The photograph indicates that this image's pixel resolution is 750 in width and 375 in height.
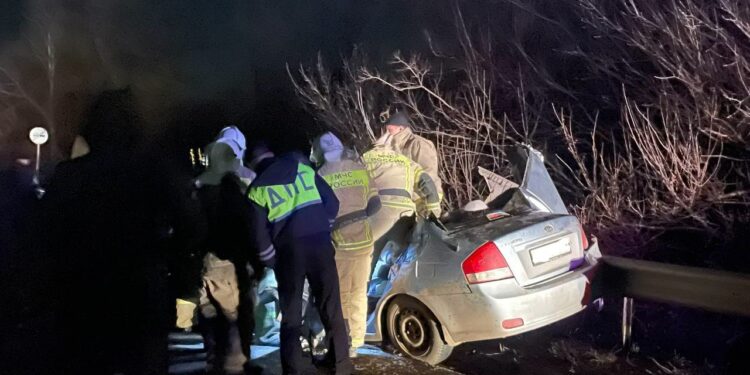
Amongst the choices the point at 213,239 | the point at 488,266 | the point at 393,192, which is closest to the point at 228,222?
the point at 213,239

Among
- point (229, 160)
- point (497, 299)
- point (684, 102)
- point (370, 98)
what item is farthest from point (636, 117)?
point (370, 98)

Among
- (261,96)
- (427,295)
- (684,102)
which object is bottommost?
(427,295)

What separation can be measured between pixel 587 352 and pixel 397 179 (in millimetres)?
2152

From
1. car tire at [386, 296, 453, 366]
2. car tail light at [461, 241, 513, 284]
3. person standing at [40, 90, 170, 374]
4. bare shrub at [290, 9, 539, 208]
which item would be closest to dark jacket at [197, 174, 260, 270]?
car tire at [386, 296, 453, 366]

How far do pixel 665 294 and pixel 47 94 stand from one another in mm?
34732

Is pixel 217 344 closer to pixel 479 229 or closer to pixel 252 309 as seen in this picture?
pixel 252 309

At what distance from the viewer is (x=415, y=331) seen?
5383 millimetres

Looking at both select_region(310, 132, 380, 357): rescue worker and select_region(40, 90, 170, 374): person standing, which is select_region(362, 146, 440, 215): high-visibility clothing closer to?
select_region(310, 132, 380, 357): rescue worker

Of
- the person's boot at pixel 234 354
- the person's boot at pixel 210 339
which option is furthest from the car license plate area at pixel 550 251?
the person's boot at pixel 210 339

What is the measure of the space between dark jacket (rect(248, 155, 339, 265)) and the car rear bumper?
111 centimetres

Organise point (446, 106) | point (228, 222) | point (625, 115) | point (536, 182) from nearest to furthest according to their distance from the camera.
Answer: point (228, 222)
point (536, 182)
point (625, 115)
point (446, 106)

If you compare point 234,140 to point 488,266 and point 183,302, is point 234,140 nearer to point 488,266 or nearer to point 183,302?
point 183,302

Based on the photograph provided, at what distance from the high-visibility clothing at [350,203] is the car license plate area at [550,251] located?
1233 millimetres

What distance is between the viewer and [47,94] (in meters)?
34.0
